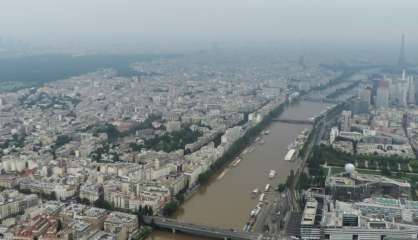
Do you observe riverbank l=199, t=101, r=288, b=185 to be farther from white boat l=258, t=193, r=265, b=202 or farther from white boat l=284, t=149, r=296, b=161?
white boat l=258, t=193, r=265, b=202

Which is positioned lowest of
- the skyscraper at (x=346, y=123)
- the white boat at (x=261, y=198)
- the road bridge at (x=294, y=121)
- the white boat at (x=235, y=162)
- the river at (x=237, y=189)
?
the river at (x=237, y=189)

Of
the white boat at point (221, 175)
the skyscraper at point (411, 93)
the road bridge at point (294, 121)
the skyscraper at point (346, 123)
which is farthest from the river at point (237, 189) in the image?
the skyscraper at point (411, 93)

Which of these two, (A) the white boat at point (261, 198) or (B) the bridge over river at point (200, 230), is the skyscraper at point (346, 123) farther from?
(B) the bridge over river at point (200, 230)

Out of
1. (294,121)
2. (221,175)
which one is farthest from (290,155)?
(294,121)

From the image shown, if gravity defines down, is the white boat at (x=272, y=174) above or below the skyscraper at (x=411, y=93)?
below

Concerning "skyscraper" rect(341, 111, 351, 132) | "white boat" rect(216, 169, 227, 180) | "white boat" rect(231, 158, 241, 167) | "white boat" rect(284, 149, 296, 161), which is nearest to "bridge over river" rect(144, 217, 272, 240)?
"white boat" rect(216, 169, 227, 180)

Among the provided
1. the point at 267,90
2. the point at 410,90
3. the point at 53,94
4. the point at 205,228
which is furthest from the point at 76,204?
the point at 410,90

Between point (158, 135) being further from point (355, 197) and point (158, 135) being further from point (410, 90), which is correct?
point (410, 90)

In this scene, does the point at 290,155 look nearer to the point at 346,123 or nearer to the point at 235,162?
the point at 235,162
